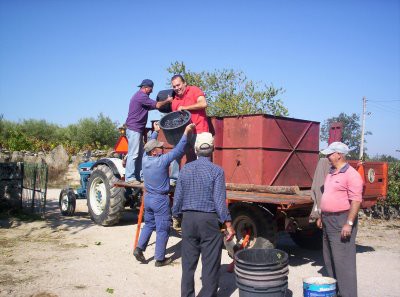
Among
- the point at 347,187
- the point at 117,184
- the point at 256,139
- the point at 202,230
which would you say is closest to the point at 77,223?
the point at 117,184

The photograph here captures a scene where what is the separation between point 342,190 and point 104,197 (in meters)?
6.31

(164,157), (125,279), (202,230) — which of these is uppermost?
(164,157)

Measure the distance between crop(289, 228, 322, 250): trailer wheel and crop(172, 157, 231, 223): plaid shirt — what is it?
3551mm

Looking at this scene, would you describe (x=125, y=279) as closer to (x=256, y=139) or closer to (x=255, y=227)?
(x=255, y=227)

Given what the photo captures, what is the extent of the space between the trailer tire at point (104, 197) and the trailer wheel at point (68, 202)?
163 cm

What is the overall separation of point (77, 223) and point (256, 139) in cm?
556

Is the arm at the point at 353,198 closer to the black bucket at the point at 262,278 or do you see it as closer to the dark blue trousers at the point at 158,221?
the black bucket at the point at 262,278

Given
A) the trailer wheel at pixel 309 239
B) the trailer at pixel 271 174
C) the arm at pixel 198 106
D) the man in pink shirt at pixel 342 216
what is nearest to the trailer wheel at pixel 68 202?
the trailer at pixel 271 174

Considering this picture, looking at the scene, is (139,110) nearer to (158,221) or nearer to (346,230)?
(158,221)

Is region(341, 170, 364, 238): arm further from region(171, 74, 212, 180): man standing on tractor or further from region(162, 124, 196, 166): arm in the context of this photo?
Answer: region(171, 74, 212, 180): man standing on tractor

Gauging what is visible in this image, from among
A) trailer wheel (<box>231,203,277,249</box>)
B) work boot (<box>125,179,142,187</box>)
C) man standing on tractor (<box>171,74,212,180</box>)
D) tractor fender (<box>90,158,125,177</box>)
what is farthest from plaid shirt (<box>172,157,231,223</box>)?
tractor fender (<box>90,158,125,177</box>)

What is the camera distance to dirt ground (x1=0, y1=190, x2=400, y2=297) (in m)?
5.41

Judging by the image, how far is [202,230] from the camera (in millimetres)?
4496

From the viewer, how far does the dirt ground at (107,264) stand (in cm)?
541
